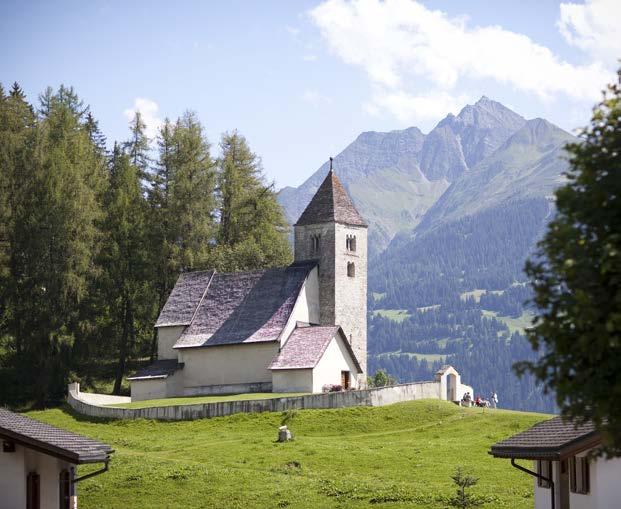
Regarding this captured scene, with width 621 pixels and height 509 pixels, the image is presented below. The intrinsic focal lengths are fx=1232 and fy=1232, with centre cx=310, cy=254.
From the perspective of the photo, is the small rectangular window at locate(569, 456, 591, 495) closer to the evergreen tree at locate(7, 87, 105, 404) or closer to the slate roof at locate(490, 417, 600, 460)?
the slate roof at locate(490, 417, 600, 460)

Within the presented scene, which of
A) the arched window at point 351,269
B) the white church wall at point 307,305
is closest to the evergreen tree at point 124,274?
the white church wall at point 307,305

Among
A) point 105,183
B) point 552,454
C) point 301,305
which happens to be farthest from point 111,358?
point 552,454

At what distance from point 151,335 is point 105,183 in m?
11.6

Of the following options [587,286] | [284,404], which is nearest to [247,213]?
[284,404]

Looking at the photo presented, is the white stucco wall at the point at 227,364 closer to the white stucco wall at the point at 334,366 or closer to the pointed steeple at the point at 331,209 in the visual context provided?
the white stucco wall at the point at 334,366

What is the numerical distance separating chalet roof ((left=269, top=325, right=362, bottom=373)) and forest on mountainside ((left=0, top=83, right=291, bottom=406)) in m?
15.4

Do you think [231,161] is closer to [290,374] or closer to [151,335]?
[151,335]

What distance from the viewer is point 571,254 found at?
17.4 meters

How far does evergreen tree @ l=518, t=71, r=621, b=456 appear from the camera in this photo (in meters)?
17.1

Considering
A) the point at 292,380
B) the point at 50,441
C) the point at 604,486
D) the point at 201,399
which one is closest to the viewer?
the point at 604,486

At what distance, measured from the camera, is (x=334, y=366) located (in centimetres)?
7306

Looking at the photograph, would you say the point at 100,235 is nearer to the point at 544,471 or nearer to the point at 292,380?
the point at 292,380

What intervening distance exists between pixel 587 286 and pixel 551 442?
43.2ft

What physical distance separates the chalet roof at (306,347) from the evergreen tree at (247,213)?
1668cm
